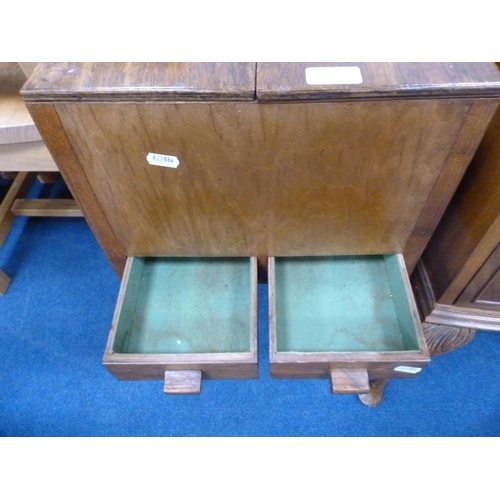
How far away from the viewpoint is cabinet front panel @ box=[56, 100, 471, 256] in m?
0.47

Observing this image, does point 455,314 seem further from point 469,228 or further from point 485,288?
point 469,228

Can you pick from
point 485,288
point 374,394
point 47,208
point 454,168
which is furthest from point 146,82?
point 47,208

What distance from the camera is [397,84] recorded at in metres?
0.44

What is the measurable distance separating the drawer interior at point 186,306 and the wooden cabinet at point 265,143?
15 cm

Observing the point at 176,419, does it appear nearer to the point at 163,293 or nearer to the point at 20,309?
the point at 163,293

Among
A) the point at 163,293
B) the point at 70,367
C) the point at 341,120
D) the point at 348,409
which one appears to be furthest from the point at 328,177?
the point at 70,367

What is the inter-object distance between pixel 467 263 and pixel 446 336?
26 cm

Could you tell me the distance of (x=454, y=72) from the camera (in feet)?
1.48

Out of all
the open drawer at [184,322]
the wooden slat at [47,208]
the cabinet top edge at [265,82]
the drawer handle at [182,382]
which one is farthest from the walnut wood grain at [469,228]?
the wooden slat at [47,208]

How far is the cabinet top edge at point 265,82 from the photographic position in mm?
443

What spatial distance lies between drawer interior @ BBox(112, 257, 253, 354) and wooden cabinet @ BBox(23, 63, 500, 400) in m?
0.15

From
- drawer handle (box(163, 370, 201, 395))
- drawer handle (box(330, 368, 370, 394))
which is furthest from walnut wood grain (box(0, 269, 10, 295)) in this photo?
drawer handle (box(330, 368, 370, 394))

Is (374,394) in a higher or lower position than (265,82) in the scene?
lower

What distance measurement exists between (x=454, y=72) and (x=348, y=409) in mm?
772
